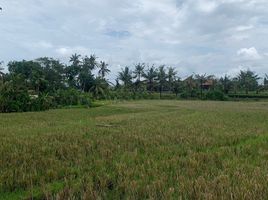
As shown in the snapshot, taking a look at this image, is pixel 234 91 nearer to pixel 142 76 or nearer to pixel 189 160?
pixel 142 76

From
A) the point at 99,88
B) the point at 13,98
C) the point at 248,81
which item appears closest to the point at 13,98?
the point at 13,98

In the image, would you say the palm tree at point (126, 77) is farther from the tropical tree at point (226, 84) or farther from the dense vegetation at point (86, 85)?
the tropical tree at point (226, 84)

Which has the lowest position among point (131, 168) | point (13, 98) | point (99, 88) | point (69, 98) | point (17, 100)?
point (131, 168)

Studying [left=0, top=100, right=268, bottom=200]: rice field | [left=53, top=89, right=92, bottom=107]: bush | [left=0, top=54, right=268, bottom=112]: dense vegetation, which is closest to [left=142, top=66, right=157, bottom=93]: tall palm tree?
[left=0, top=54, right=268, bottom=112]: dense vegetation

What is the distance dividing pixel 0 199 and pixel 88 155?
10.4 feet

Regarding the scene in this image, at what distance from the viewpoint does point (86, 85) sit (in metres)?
55.9

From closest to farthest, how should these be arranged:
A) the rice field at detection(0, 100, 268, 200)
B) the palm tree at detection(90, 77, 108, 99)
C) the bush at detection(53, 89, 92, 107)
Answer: the rice field at detection(0, 100, 268, 200)
the bush at detection(53, 89, 92, 107)
the palm tree at detection(90, 77, 108, 99)

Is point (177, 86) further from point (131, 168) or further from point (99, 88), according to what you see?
point (131, 168)

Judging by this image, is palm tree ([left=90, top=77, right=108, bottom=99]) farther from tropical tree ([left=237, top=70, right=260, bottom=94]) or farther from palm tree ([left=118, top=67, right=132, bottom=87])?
tropical tree ([left=237, top=70, right=260, bottom=94])

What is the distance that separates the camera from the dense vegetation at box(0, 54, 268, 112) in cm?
3136

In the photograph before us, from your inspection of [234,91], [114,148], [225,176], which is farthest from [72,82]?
[225,176]

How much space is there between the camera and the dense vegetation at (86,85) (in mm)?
31362

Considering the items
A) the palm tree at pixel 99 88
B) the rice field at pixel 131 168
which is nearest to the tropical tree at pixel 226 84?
the palm tree at pixel 99 88

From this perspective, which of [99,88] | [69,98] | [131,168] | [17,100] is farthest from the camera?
[99,88]
